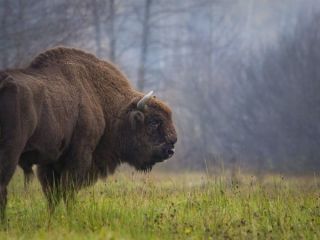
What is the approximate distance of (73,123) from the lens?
902 centimetres

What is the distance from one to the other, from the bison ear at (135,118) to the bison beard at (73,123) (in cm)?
1

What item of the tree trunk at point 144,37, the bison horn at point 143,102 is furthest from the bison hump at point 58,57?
the tree trunk at point 144,37

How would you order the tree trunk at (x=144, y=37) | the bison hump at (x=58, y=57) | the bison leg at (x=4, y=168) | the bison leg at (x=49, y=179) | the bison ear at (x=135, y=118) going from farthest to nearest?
the tree trunk at (x=144, y=37) → the bison ear at (x=135, y=118) → the bison hump at (x=58, y=57) → the bison leg at (x=49, y=179) → the bison leg at (x=4, y=168)

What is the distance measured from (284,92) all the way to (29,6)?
44.8 ft

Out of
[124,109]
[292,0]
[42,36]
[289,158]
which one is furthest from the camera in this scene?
[292,0]

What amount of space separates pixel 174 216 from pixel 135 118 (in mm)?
2126

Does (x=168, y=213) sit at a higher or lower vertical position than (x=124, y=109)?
lower

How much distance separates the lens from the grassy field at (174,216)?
750cm

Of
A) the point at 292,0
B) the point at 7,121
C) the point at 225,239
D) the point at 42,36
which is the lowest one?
the point at 225,239

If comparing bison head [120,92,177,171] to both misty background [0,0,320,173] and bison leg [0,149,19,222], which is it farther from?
misty background [0,0,320,173]

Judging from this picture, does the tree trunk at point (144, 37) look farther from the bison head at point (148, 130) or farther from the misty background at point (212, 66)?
the bison head at point (148, 130)

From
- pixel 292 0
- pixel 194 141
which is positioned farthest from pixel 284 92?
pixel 292 0

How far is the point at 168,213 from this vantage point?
8.64 m

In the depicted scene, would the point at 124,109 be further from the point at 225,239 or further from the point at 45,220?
the point at 225,239
